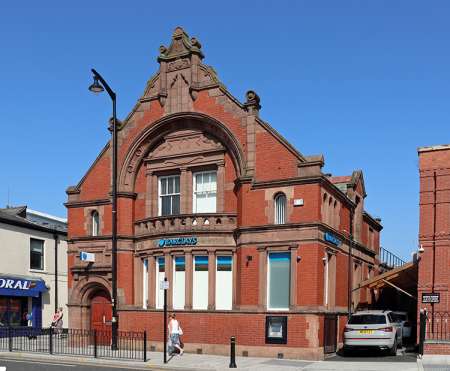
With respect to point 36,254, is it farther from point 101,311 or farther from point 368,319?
point 368,319

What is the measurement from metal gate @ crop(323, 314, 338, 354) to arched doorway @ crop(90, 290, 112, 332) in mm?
10044

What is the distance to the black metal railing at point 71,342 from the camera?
21.9 m

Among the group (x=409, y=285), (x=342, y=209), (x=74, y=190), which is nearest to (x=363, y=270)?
(x=409, y=285)

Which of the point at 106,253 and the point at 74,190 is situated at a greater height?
the point at 74,190

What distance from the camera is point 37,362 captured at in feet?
64.7

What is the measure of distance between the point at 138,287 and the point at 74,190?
5961 millimetres

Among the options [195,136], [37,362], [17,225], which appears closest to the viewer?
[37,362]

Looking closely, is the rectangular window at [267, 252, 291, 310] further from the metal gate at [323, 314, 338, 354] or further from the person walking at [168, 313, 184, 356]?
the person walking at [168, 313, 184, 356]

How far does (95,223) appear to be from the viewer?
1073 inches

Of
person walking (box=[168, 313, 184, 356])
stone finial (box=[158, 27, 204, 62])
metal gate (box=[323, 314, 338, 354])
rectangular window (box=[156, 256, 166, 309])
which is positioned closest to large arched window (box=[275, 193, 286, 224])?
metal gate (box=[323, 314, 338, 354])

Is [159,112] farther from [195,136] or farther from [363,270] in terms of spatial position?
[363,270]

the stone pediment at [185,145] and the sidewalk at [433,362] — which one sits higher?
the stone pediment at [185,145]

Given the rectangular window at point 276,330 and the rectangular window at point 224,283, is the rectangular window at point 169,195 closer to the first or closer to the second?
the rectangular window at point 224,283

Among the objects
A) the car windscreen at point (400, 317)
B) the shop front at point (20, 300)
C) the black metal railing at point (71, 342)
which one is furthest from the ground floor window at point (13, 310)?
the car windscreen at point (400, 317)
